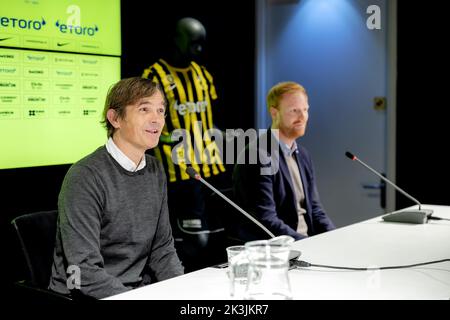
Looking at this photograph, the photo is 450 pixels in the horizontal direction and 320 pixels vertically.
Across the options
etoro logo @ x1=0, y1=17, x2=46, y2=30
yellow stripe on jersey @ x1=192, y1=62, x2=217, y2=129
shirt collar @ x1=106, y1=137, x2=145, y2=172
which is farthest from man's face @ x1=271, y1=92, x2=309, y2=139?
etoro logo @ x1=0, y1=17, x2=46, y2=30

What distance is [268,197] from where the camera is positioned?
2.98 meters

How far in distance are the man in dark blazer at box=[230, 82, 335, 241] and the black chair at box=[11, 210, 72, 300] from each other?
3.33ft

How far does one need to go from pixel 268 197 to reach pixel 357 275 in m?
1.06

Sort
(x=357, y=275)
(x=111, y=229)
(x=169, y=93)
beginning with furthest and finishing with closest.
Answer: (x=169, y=93) → (x=111, y=229) → (x=357, y=275)

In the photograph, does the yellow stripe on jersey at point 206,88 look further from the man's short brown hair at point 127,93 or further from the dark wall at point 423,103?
the man's short brown hair at point 127,93

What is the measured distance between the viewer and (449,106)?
3.96 m

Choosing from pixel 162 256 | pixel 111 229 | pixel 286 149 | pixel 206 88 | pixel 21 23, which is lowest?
pixel 162 256

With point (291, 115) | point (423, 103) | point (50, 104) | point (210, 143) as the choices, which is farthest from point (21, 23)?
point (423, 103)

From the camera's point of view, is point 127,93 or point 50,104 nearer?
point 127,93

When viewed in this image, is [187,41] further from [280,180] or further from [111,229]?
[111,229]

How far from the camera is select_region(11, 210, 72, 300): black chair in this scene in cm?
215

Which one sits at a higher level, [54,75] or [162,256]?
[54,75]
